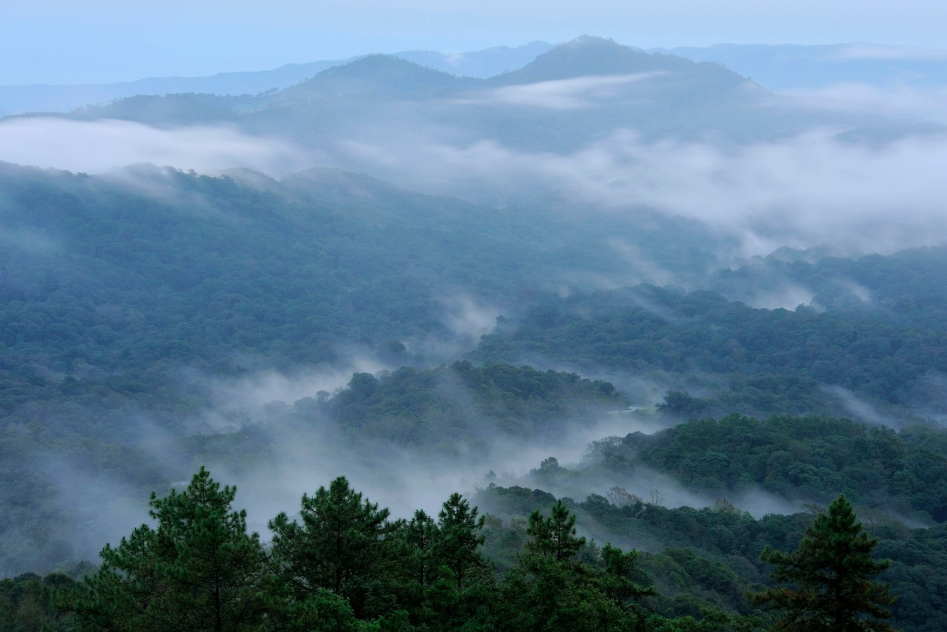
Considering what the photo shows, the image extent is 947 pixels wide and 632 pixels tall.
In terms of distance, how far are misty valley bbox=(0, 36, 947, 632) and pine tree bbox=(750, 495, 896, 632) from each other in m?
0.05

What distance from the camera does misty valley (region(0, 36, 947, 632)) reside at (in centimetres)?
1808

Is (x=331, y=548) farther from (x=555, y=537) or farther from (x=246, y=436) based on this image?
(x=246, y=436)

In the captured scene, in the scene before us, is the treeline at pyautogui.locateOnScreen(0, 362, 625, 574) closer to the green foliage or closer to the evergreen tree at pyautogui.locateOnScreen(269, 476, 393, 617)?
the green foliage

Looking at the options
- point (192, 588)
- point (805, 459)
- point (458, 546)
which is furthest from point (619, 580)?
point (805, 459)

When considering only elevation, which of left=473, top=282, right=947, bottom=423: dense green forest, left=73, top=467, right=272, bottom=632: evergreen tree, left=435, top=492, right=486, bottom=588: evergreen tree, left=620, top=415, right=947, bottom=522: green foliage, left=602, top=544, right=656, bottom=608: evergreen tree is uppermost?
left=473, top=282, right=947, bottom=423: dense green forest

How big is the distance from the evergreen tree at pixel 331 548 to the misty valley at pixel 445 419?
84 millimetres

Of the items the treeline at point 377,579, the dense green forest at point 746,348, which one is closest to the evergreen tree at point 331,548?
the treeline at point 377,579

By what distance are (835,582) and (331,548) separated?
10492 millimetres

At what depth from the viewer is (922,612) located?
34.7 meters

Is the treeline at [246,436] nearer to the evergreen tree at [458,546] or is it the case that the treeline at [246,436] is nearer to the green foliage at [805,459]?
the green foliage at [805,459]

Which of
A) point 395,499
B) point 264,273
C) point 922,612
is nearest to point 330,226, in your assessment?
point 264,273

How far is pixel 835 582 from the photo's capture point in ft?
52.1

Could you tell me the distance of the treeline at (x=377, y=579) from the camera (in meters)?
15.1

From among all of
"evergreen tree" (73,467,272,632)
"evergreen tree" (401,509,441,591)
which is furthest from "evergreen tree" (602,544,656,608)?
"evergreen tree" (73,467,272,632)
